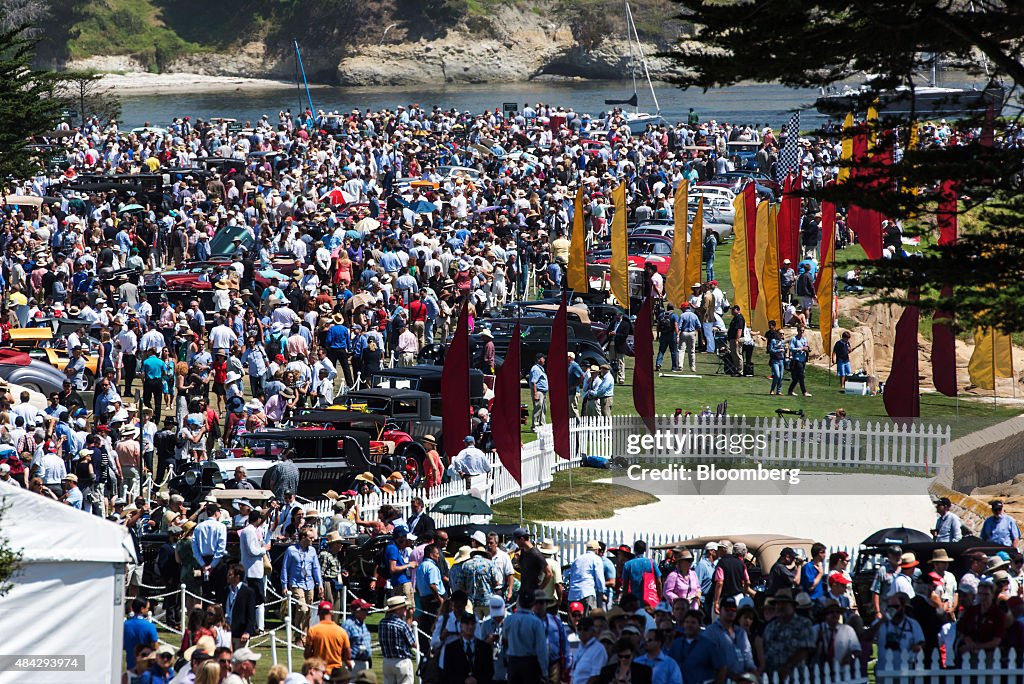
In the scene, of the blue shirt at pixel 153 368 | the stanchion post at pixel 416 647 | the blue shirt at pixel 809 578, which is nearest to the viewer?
the stanchion post at pixel 416 647

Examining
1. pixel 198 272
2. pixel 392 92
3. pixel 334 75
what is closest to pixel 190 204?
pixel 198 272

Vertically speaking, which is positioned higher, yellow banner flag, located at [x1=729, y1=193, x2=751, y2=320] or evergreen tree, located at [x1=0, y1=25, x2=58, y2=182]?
evergreen tree, located at [x1=0, y1=25, x2=58, y2=182]

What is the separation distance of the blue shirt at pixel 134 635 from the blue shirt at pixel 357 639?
1.75m

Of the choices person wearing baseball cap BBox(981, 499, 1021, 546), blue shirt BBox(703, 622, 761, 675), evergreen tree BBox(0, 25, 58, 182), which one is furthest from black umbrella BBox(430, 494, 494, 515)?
evergreen tree BBox(0, 25, 58, 182)

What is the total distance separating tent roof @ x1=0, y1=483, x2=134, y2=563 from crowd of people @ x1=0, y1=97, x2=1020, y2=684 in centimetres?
97

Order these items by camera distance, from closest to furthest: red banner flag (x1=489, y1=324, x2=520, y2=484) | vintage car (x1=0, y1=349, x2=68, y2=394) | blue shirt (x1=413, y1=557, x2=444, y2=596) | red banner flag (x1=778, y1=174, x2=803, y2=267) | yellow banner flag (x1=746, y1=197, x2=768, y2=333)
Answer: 1. blue shirt (x1=413, y1=557, x2=444, y2=596)
2. red banner flag (x1=489, y1=324, x2=520, y2=484)
3. vintage car (x1=0, y1=349, x2=68, y2=394)
4. yellow banner flag (x1=746, y1=197, x2=768, y2=333)
5. red banner flag (x1=778, y1=174, x2=803, y2=267)

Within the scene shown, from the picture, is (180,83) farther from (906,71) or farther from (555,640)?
(555,640)

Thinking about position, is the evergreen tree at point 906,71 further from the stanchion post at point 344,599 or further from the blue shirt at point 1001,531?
the stanchion post at point 344,599

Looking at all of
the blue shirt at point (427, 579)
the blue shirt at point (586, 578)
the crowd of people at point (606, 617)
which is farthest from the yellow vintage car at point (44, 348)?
the blue shirt at point (586, 578)

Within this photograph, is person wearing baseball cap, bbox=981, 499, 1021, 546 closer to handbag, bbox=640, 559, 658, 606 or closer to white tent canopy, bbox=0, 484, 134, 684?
handbag, bbox=640, 559, 658, 606

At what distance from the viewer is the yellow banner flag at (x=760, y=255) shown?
3111cm

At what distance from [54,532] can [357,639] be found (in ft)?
9.62

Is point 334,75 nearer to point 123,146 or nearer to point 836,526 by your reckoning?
point 123,146

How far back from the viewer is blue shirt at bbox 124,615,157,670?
14.7m
